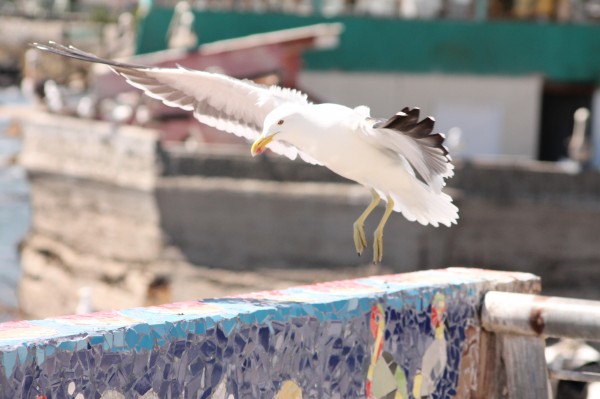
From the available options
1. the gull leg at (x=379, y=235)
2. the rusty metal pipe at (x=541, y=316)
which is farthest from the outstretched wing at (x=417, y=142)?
the rusty metal pipe at (x=541, y=316)

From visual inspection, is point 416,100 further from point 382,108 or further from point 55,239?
point 55,239

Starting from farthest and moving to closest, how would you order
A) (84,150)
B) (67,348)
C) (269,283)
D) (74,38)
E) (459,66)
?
(74,38) < (459,66) < (84,150) < (269,283) < (67,348)

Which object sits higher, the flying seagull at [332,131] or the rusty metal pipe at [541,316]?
the flying seagull at [332,131]

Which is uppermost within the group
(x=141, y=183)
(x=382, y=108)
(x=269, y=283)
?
(x=382, y=108)

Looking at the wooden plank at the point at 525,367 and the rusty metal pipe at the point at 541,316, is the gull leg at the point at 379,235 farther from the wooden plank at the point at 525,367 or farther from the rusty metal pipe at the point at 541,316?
the wooden plank at the point at 525,367

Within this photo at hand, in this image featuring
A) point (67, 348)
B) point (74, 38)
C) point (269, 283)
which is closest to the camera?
point (67, 348)

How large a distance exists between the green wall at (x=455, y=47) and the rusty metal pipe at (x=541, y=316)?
661 inches

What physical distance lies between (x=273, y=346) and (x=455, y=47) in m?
18.0

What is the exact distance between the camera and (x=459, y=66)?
21.4 metres

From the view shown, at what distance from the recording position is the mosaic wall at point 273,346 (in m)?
3.18

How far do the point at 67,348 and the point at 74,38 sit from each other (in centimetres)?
5213

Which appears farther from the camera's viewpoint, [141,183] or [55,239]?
[55,239]

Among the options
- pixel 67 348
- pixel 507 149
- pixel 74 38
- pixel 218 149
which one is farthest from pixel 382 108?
pixel 74 38

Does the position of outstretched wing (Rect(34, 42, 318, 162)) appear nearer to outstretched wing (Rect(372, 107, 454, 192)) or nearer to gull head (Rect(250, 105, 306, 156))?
gull head (Rect(250, 105, 306, 156))
